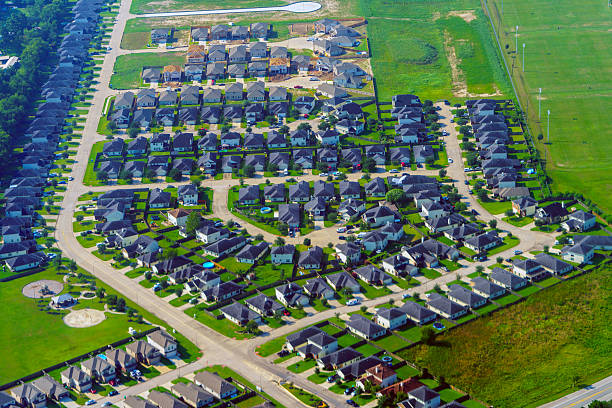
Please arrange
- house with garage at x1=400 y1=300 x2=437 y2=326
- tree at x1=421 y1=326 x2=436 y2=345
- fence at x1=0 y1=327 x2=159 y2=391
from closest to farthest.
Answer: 1. fence at x1=0 y1=327 x2=159 y2=391
2. tree at x1=421 y1=326 x2=436 y2=345
3. house with garage at x1=400 y1=300 x2=437 y2=326

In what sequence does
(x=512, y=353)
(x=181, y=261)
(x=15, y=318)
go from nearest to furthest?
1. (x=512, y=353)
2. (x=15, y=318)
3. (x=181, y=261)

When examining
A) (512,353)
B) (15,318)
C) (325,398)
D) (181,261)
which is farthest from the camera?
(181,261)

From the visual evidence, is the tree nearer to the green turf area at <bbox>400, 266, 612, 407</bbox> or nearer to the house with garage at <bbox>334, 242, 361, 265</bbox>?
the green turf area at <bbox>400, 266, 612, 407</bbox>

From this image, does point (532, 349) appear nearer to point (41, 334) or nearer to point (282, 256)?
point (282, 256)

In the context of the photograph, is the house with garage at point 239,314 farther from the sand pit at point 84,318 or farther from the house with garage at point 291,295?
the sand pit at point 84,318

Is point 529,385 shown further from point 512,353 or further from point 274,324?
point 274,324

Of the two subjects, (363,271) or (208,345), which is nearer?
(208,345)

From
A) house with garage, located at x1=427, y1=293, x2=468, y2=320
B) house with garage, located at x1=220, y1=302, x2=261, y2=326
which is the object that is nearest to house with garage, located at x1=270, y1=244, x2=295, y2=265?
house with garage, located at x1=220, y1=302, x2=261, y2=326

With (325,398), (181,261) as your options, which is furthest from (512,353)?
(181,261)
